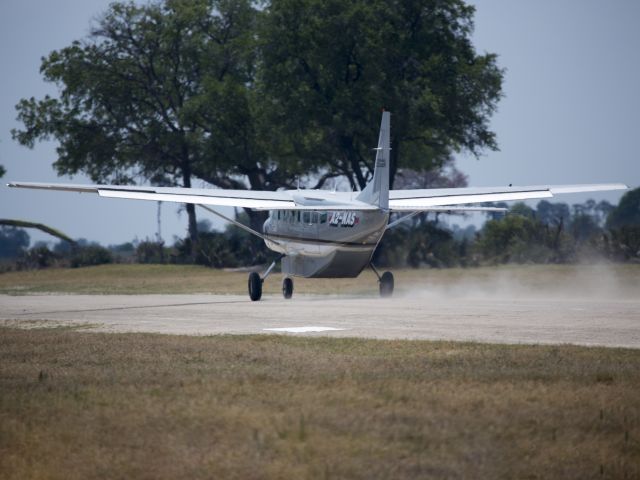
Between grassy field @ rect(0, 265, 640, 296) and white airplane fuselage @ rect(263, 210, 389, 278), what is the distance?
4136mm

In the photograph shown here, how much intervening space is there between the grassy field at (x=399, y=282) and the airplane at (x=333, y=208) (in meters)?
3.85

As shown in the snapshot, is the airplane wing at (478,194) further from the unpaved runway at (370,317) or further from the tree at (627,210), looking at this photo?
the tree at (627,210)

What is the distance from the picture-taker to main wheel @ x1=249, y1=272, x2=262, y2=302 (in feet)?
105

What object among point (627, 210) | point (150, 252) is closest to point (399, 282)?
point (150, 252)

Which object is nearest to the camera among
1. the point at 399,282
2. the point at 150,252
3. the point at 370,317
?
the point at 370,317

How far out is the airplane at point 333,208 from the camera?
30125 mm

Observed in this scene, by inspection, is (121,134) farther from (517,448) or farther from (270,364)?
(517,448)

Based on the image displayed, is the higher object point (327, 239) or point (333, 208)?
point (333, 208)

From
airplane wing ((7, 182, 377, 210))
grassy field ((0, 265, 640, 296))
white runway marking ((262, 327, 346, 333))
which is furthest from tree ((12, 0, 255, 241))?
white runway marking ((262, 327, 346, 333))

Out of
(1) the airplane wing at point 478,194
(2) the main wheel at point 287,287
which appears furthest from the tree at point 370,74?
(2) the main wheel at point 287,287

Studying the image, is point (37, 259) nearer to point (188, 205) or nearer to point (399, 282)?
point (188, 205)

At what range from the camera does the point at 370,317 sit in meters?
23.5

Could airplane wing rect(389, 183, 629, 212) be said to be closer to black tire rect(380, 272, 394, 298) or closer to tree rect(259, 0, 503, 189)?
black tire rect(380, 272, 394, 298)

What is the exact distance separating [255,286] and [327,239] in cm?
272
